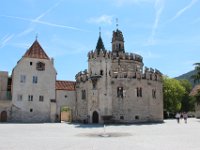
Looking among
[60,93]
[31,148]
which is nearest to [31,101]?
[60,93]

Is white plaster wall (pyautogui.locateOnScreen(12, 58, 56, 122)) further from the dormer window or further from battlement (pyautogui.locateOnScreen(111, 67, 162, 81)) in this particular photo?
battlement (pyautogui.locateOnScreen(111, 67, 162, 81))

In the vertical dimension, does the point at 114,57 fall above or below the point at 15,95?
above

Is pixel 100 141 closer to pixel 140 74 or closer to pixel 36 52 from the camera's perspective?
pixel 140 74

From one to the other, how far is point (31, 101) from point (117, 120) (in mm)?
15909

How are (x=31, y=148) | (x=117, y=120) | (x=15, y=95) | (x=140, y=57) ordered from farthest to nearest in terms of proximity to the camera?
(x=140, y=57) → (x=15, y=95) → (x=117, y=120) → (x=31, y=148)

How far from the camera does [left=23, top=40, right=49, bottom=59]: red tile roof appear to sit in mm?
52131

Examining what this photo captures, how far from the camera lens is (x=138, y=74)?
47.3 m

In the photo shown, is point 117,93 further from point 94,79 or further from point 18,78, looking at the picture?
point 18,78

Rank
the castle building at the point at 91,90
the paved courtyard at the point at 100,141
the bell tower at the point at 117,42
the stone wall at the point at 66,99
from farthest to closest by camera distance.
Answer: the bell tower at the point at 117,42
the stone wall at the point at 66,99
the castle building at the point at 91,90
the paved courtyard at the point at 100,141

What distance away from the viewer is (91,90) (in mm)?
46938

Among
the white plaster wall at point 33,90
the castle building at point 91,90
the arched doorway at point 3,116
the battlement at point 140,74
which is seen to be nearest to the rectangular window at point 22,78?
the castle building at point 91,90

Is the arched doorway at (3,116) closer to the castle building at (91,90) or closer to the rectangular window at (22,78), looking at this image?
the castle building at (91,90)

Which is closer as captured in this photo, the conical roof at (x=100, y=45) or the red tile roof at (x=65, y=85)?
the conical roof at (x=100, y=45)

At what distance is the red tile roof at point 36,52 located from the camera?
5213cm
